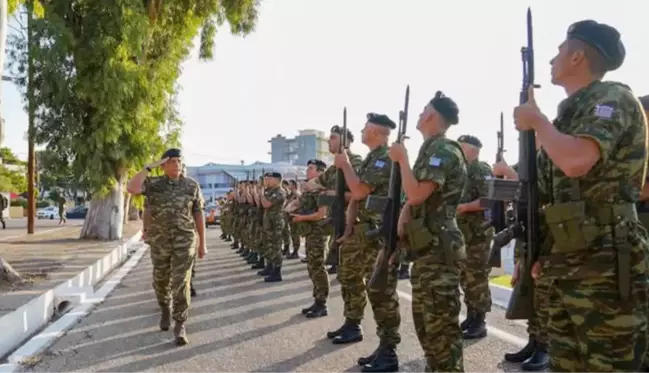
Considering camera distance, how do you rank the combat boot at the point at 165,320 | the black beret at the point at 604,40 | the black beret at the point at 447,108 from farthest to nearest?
the combat boot at the point at 165,320, the black beret at the point at 447,108, the black beret at the point at 604,40

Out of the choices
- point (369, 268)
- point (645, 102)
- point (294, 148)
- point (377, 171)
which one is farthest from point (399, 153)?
point (294, 148)

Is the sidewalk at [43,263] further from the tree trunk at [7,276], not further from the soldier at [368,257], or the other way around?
the soldier at [368,257]

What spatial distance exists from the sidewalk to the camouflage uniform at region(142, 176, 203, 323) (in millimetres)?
1561

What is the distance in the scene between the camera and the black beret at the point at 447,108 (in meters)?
4.19

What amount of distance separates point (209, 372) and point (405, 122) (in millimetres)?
2593

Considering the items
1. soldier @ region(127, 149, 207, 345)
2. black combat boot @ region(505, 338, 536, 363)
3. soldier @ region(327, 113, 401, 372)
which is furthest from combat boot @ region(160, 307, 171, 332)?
black combat boot @ region(505, 338, 536, 363)

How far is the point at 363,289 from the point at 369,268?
0.35 meters

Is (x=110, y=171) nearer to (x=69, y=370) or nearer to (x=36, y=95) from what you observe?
(x=36, y=95)

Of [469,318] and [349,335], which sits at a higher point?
[469,318]

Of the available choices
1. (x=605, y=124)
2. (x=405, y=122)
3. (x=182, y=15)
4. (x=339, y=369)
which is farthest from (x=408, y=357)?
(x=182, y=15)

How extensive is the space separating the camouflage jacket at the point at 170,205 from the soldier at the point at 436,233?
310cm

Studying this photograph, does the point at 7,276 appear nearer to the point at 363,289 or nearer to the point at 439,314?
the point at 363,289

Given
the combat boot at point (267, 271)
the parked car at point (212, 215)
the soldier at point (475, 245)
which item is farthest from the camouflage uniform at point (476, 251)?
the parked car at point (212, 215)

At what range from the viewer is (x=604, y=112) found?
98.4 inches
